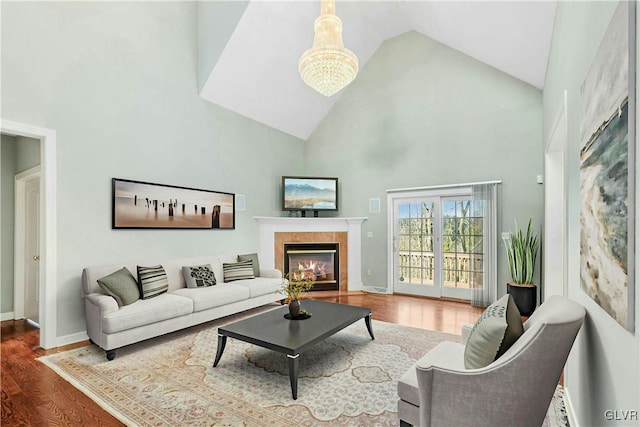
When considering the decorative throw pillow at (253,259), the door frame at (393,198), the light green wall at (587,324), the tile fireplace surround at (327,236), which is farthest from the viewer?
the tile fireplace surround at (327,236)

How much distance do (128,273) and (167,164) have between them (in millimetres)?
1689

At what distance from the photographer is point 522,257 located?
4.76m

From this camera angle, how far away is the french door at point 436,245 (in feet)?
18.4

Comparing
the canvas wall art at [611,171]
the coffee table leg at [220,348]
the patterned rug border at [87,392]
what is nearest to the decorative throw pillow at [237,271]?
the coffee table leg at [220,348]

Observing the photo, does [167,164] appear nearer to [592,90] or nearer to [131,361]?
[131,361]

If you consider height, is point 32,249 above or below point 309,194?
below

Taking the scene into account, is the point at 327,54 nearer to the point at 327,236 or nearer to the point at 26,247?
the point at 327,236

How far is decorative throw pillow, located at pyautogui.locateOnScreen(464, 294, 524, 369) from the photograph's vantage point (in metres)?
1.67

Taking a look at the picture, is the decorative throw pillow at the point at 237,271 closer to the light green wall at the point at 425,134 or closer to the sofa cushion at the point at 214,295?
the sofa cushion at the point at 214,295

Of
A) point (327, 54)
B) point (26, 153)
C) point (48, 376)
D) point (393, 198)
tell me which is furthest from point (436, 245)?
point (26, 153)

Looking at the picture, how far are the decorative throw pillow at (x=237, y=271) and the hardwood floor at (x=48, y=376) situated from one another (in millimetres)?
1857

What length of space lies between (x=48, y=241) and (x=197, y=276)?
5.50 ft

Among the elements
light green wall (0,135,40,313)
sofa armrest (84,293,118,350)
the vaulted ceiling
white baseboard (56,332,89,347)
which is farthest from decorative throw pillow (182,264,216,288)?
the vaulted ceiling

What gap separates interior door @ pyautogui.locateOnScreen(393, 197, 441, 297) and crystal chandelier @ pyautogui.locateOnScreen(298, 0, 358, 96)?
3188mm
